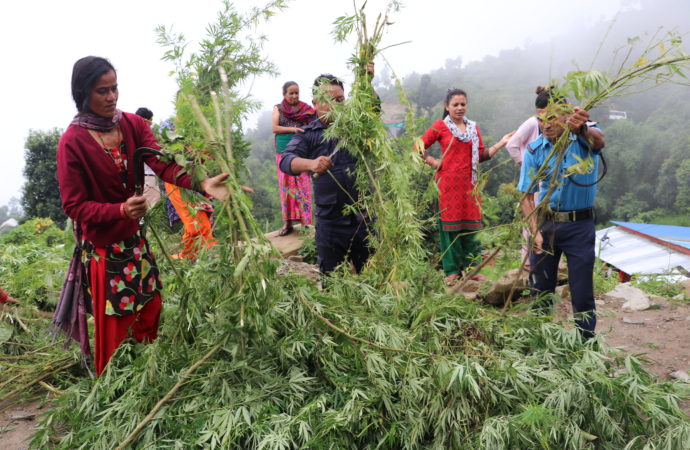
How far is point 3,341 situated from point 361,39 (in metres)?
3.16

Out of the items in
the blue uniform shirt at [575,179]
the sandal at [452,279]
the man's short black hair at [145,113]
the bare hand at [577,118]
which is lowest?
the sandal at [452,279]

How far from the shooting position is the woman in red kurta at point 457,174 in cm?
445

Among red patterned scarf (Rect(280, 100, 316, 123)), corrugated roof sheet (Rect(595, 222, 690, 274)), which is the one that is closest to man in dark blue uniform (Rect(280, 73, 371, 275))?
red patterned scarf (Rect(280, 100, 316, 123))

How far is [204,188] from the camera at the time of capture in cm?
203

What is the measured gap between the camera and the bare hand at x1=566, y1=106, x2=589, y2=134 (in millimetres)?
2271

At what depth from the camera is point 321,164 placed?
3.01 m

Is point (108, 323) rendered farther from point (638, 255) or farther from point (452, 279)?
point (638, 255)

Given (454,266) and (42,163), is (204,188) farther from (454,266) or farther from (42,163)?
(42,163)

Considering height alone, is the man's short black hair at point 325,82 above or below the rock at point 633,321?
above

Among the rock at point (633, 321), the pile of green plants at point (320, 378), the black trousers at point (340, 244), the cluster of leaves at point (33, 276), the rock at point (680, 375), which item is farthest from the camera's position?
the rock at point (633, 321)

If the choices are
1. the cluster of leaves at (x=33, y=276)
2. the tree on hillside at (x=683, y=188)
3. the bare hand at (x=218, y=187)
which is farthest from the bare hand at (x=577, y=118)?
the tree on hillside at (x=683, y=188)

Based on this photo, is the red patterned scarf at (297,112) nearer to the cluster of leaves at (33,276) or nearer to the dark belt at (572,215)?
the cluster of leaves at (33,276)

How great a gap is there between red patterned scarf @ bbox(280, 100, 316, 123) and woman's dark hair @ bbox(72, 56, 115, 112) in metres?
3.56

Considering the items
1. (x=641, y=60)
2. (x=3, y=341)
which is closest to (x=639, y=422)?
(x=641, y=60)
